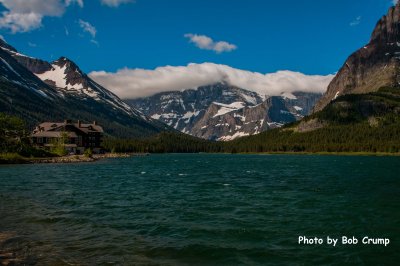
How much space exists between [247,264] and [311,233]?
10410 mm

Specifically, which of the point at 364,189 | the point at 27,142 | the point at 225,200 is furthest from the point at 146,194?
the point at 27,142

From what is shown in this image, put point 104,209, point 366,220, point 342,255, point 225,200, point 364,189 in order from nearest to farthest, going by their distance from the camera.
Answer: point 342,255
point 366,220
point 104,209
point 225,200
point 364,189

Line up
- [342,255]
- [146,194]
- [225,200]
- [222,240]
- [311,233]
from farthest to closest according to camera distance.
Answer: [146,194] → [225,200] → [311,233] → [222,240] → [342,255]

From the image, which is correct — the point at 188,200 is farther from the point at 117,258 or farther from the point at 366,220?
the point at 117,258

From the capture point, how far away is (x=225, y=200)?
53.5 meters

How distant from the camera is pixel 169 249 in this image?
28.8m

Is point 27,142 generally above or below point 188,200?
above

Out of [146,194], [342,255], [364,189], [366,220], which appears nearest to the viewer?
[342,255]

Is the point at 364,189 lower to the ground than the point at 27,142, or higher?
lower

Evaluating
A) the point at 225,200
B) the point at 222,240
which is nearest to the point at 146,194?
the point at 225,200

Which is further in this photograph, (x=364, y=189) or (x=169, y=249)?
(x=364, y=189)

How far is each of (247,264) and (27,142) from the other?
165 meters

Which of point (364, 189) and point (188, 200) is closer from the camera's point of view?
point (188, 200)

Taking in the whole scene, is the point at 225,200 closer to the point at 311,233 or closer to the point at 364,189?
the point at 311,233
